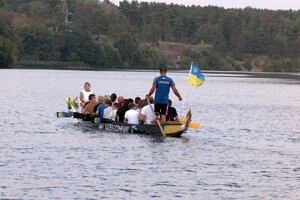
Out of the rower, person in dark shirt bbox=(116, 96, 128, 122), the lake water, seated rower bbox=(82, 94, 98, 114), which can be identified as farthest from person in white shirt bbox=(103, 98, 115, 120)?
the rower

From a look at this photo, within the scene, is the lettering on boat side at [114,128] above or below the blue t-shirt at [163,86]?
below

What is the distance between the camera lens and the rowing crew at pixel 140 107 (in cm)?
3067

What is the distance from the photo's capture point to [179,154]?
89.8ft

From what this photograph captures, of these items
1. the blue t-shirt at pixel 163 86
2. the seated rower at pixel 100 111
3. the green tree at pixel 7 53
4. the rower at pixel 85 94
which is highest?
the blue t-shirt at pixel 163 86

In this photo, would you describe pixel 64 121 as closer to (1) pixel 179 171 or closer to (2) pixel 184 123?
(2) pixel 184 123

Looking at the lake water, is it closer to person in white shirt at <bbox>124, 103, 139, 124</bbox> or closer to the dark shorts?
person in white shirt at <bbox>124, 103, 139, 124</bbox>

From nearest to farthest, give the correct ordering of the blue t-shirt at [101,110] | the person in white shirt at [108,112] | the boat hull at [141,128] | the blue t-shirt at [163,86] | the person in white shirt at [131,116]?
the blue t-shirt at [163,86]
the boat hull at [141,128]
the person in white shirt at [131,116]
the person in white shirt at [108,112]
the blue t-shirt at [101,110]

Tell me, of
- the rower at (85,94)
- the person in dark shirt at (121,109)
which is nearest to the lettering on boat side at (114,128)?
the person in dark shirt at (121,109)

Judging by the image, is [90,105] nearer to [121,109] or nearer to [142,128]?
[121,109]

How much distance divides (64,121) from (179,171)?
17045 millimetres

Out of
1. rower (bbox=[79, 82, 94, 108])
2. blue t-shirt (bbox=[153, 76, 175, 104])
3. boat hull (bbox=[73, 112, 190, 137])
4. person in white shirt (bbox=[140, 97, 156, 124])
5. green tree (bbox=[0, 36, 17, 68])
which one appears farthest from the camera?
green tree (bbox=[0, 36, 17, 68])

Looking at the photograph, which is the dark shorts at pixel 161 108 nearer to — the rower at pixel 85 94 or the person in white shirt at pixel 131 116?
the person in white shirt at pixel 131 116

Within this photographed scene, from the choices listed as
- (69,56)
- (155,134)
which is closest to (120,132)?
(155,134)

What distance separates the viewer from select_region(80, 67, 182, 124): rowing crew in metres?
30.7
